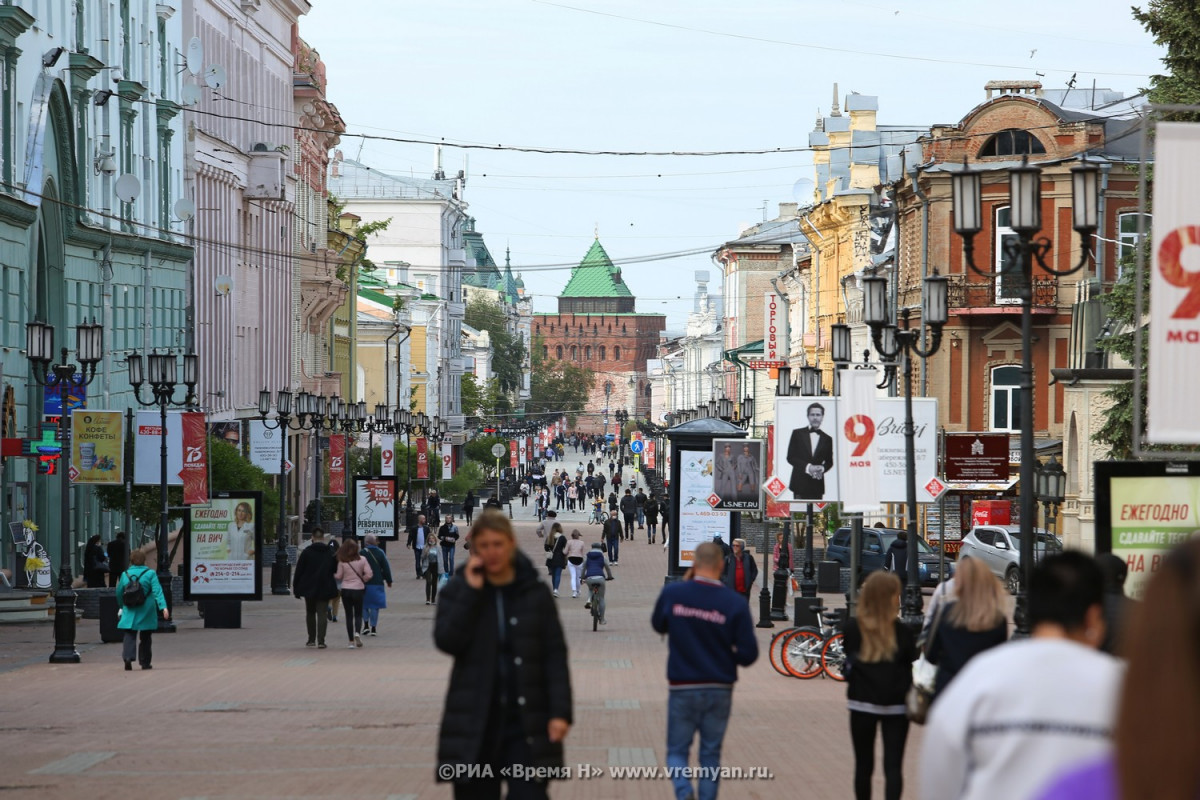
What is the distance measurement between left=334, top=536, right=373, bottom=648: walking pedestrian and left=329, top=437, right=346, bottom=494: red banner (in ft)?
89.7

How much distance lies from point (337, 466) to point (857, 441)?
105 ft

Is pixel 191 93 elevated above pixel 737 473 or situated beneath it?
elevated above

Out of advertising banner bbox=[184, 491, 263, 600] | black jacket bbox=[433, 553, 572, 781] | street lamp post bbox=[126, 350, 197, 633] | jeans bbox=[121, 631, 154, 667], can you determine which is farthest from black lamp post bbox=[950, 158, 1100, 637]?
street lamp post bbox=[126, 350, 197, 633]

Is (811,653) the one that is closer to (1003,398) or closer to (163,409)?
(163,409)

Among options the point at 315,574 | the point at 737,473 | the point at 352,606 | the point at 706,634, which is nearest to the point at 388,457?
the point at 737,473

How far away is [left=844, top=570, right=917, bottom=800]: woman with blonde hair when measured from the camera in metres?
10.3

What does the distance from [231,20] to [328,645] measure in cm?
3783

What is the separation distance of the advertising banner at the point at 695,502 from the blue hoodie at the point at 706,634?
18.4 m

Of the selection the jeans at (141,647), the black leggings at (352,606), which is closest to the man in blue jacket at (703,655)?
the jeans at (141,647)

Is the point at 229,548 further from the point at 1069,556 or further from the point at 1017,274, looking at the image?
the point at 1017,274

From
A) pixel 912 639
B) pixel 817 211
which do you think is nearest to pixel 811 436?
pixel 912 639

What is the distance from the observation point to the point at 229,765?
13594 millimetres

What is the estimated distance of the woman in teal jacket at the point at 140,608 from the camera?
21.0 metres

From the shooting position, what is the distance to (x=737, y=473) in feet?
91.9
